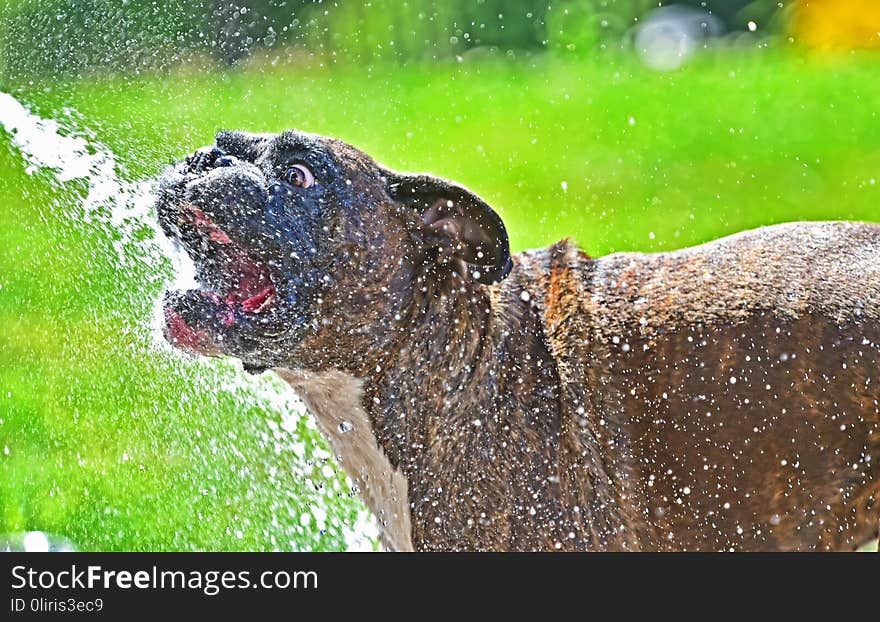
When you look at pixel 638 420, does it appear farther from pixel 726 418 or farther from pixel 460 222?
pixel 460 222

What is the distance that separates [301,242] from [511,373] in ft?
2.53

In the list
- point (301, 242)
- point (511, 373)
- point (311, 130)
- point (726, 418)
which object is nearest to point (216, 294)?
point (301, 242)

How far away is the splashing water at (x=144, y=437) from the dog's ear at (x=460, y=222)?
1027mm

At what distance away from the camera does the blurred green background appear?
200 inches

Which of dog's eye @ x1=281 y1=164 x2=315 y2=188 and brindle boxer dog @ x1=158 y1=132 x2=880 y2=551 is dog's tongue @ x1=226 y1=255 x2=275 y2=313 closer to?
brindle boxer dog @ x1=158 y1=132 x2=880 y2=551

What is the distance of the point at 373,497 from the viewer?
368 centimetres

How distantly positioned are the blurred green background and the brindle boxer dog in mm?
702

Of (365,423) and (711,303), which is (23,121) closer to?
(365,423)

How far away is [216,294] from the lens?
3484 millimetres

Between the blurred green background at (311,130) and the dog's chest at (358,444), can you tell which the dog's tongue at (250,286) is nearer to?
the dog's chest at (358,444)

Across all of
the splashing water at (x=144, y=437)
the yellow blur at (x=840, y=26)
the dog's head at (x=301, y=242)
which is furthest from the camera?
the yellow blur at (x=840, y=26)

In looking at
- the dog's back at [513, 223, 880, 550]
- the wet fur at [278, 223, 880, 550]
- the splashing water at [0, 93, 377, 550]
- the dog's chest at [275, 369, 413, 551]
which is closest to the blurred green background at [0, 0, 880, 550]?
the splashing water at [0, 93, 377, 550]

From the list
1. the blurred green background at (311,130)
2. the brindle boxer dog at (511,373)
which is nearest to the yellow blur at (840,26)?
the blurred green background at (311,130)

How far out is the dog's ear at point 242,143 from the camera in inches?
141
